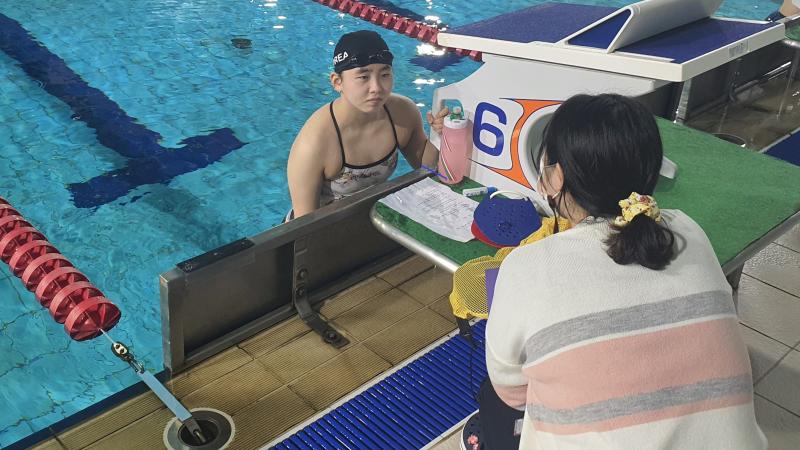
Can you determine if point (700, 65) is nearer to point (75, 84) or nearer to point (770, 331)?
point (770, 331)

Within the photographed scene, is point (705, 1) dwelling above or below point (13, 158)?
above

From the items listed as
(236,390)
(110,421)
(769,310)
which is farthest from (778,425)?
(110,421)

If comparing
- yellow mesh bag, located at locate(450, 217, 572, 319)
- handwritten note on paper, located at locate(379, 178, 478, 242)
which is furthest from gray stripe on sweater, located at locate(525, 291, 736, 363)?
handwritten note on paper, located at locate(379, 178, 478, 242)

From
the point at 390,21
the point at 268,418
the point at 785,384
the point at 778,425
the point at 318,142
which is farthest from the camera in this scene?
the point at 390,21

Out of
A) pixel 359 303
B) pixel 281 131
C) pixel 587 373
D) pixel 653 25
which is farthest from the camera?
pixel 281 131

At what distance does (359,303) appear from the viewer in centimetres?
312

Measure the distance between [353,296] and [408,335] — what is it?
33 centimetres

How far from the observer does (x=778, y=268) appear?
3.69 meters

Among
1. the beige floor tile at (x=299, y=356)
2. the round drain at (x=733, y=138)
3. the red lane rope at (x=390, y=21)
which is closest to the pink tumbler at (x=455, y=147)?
the beige floor tile at (x=299, y=356)

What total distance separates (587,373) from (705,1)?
1.93 metres

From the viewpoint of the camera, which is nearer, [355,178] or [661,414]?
[661,414]

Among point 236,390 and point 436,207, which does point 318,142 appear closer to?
point 436,207

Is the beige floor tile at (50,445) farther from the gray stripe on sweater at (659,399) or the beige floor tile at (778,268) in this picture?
the beige floor tile at (778,268)

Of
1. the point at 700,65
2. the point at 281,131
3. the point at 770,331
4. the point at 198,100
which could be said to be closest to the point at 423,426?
the point at 700,65
